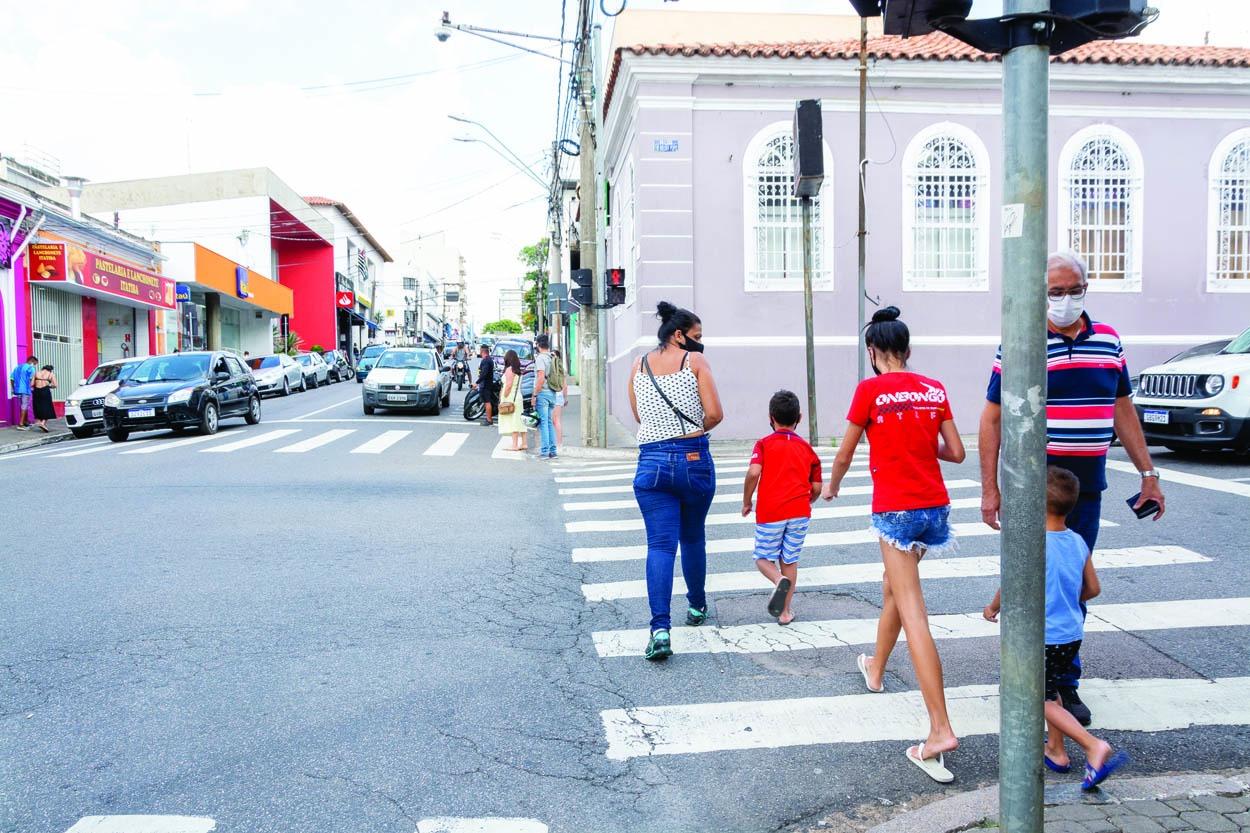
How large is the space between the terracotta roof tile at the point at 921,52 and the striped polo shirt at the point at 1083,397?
14.1 meters

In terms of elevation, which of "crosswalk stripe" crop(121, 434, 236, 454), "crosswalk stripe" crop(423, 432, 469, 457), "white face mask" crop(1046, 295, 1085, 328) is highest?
"white face mask" crop(1046, 295, 1085, 328)

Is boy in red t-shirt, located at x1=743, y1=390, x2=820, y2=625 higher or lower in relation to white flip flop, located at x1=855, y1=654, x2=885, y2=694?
higher

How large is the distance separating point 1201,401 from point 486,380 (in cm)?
1365

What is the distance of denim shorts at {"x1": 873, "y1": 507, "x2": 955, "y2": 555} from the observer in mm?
4086

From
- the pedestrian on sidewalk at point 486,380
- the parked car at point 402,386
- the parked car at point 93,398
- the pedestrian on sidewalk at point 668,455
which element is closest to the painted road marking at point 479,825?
the pedestrian on sidewalk at point 668,455

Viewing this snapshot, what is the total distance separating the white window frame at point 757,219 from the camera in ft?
57.7

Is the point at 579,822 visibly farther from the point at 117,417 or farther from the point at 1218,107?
the point at 1218,107

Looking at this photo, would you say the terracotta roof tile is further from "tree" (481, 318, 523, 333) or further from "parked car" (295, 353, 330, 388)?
"tree" (481, 318, 523, 333)

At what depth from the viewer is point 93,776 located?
3.81 meters

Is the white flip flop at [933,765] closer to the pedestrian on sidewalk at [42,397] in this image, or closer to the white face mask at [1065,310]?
the white face mask at [1065,310]

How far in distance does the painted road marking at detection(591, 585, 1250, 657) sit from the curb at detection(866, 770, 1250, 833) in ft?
6.18

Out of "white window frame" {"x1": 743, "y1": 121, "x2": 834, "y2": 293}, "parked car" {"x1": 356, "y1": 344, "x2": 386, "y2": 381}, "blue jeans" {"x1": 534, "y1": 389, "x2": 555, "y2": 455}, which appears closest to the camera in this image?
"blue jeans" {"x1": 534, "y1": 389, "x2": 555, "y2": 455}

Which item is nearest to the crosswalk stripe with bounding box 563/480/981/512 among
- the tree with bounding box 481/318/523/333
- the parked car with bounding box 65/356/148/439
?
the parked car with bounding box 65/356/148/439

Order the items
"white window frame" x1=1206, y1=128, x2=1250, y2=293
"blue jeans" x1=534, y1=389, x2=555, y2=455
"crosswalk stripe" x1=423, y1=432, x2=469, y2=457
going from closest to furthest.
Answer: "blue jeans" x1=534, y1=389, x2=555, y2=455
"crosswalk stripe" x1=423, y1=432, x2=469, y2=457
"white window frame" x1=1206, y1=128, x2=1250, y2=293
